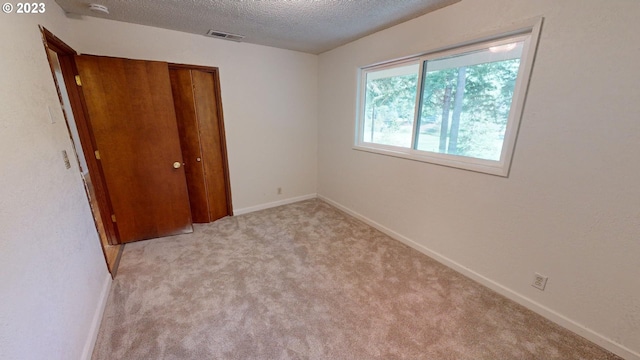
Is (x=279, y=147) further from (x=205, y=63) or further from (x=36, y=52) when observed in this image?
(x=36, y=52)

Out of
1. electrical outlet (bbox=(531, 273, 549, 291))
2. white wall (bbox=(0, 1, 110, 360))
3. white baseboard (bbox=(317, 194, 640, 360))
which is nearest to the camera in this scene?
white wall (bbox=(0, 1, 110, 360))

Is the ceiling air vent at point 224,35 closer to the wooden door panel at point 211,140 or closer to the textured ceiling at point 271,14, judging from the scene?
the textured ceiling at point 271,14

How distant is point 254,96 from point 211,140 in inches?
33.7

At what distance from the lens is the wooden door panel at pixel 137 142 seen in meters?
2.39

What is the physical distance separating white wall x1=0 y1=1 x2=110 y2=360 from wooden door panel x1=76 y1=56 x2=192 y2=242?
26.6 inches

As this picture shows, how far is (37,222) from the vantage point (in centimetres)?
121

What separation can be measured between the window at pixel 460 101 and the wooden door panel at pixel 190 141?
2284mm

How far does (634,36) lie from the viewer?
4.23 feet

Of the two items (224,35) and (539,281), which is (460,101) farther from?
(224,35)

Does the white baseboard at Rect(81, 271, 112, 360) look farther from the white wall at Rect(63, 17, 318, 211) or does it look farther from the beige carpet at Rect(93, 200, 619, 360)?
the white wall at Rect(63, 17, 318, 211)

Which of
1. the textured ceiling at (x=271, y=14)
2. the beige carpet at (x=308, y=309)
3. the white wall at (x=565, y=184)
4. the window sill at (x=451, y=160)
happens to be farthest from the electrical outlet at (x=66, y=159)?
the white wall at (x=565, y=184)

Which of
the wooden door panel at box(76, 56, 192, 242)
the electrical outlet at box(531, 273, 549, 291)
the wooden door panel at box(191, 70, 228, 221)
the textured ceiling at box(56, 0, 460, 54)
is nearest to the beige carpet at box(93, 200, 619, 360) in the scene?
the electrical outlet at box(531, 273, 549, 291)

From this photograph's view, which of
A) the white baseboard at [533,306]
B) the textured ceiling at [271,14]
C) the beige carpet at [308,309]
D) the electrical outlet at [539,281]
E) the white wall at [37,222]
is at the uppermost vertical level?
the textured ceiling at [271,14]

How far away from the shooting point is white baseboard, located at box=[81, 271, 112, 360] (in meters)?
1.47
